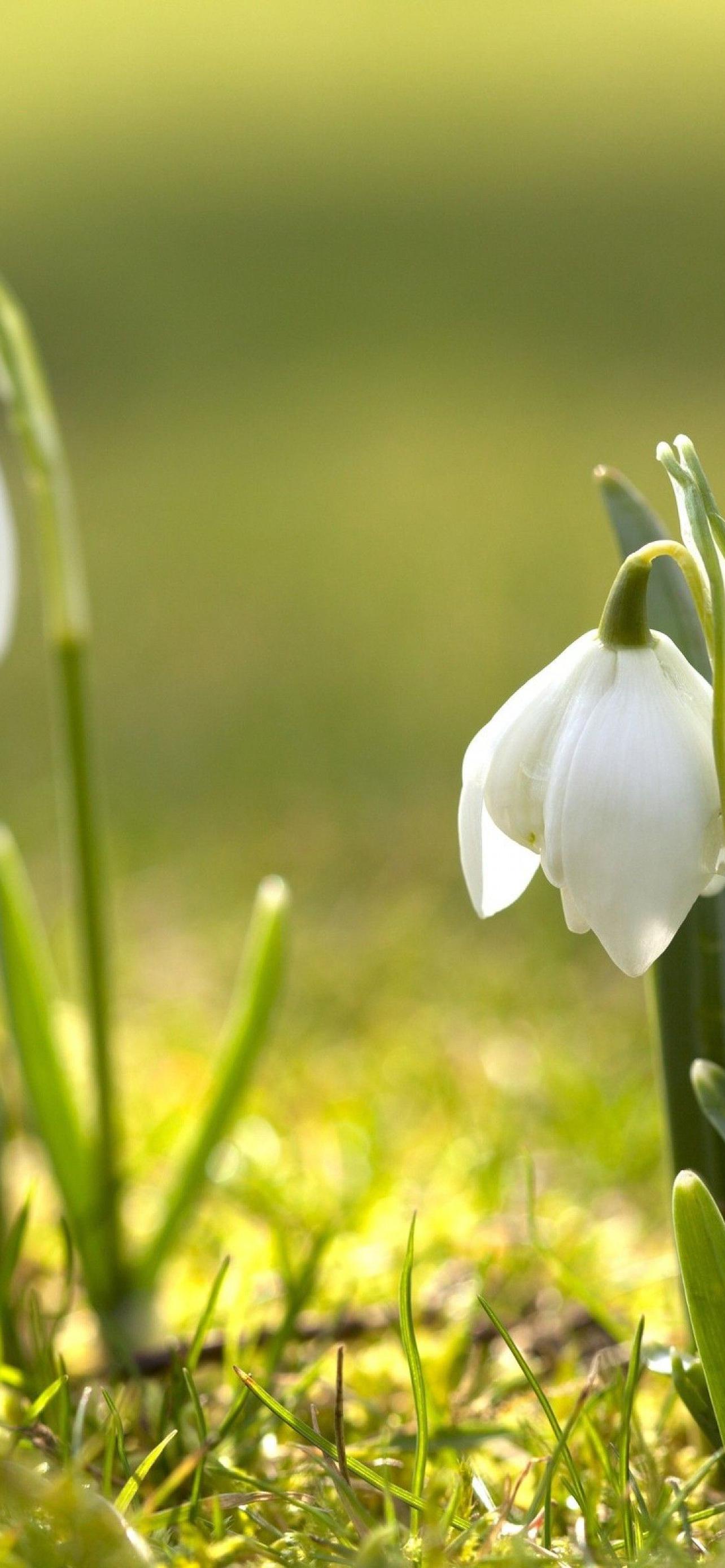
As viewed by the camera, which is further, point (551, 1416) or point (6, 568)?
point (6, 568)

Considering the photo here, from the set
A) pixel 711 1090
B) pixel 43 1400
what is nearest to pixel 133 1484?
pixel 43 1400

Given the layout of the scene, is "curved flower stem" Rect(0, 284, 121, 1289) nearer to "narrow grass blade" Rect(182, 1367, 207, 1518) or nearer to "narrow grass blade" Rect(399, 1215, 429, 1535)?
"narrow grass blade" Rect(182, 1367, 207, 1518)

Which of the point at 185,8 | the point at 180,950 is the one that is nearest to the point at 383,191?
the point at 185,8

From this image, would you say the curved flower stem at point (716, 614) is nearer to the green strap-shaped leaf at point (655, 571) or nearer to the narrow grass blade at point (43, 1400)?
the green strap-shaped leaf at point (655, 571)

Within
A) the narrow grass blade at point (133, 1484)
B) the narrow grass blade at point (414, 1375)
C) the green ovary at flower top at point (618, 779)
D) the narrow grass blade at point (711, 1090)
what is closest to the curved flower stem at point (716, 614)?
→ the green ovary at flower top at point (618, 779)

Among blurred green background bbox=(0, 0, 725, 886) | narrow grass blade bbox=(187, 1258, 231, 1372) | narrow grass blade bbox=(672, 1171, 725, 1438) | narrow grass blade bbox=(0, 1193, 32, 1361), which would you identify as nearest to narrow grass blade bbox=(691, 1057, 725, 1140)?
narrow grass blade bbox=(672, 1171, 725, 1438)

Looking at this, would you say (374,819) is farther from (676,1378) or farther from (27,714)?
(676,1378)

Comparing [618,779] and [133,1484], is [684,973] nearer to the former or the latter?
[618,779]
